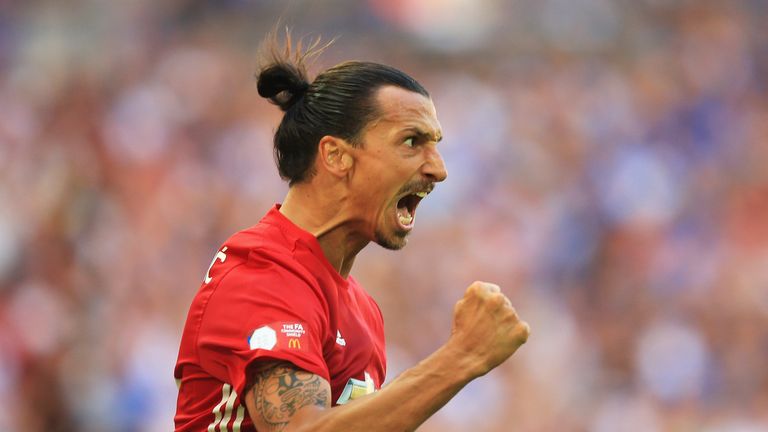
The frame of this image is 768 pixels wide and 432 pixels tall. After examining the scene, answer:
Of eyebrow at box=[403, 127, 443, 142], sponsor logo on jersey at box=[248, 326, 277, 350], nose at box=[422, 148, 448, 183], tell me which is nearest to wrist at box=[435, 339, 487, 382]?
sponsor logo on jersey at box=[248, 326, 277, 350]

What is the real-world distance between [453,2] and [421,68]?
593 mm

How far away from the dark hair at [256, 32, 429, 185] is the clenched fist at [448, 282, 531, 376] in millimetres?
779

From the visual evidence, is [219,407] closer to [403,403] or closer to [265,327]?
[265,327]

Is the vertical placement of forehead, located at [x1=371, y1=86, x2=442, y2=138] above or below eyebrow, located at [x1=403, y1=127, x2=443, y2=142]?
above

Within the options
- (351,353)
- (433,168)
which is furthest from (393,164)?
(351,353)

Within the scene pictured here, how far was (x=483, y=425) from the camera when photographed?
7559 mm

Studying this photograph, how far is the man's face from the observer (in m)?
3.37

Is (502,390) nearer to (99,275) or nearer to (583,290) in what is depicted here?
(583,290)

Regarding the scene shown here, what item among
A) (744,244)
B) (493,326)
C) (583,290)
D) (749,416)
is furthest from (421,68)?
(493,326)

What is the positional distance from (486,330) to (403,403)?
0.93 feet

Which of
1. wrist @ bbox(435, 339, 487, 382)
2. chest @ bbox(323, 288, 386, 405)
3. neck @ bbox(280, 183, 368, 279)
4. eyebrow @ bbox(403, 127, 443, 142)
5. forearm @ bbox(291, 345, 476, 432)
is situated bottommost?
forearm @ bbox(291, 345, 476, 432)

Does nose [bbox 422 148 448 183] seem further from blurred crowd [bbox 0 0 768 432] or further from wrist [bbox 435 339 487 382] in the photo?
blurred crowd [bbox 0 0 768 432]

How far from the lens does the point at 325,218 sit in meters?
3.43

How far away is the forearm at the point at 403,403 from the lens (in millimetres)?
2756
